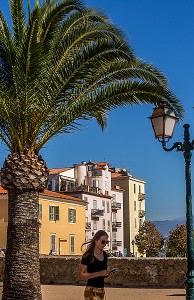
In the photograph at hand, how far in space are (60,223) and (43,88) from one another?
137 ft

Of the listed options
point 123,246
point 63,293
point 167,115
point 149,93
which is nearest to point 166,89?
point 149,93

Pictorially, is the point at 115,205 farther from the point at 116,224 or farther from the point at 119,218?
the point at 116,224

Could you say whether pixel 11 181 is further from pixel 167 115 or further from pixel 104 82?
pixel 167 115

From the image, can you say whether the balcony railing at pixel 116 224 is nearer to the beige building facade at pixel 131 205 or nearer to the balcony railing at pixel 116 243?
the balcony railing at pixel 116 243

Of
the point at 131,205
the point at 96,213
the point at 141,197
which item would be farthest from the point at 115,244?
the point at 141,197

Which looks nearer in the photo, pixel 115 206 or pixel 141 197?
pixel 115 206

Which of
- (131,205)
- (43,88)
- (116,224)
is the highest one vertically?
(43,88)

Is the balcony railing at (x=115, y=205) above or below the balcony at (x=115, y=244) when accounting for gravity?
above

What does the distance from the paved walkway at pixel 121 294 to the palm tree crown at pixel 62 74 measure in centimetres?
629

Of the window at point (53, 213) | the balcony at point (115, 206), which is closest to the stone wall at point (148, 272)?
the window at point (53, 213)

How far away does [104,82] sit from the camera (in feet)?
44.8

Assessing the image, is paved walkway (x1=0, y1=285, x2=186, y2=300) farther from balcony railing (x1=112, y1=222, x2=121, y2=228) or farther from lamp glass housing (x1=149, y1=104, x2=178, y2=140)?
balcony railing (x1=112, y1=222, x2=121, y2=228)

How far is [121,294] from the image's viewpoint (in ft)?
61.0

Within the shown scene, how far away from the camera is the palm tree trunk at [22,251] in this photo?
12.4m
